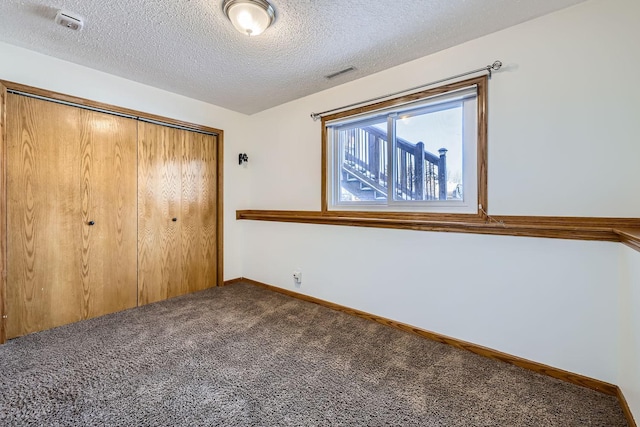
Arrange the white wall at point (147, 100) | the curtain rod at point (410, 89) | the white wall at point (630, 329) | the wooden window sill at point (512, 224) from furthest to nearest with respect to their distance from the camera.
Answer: the white wall at point (147, 100)
the curtain rod at point (410, 89)
the wooden window sill at point (512, 224)
the white wall at point (630, 329)

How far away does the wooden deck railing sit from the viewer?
2.18 meters

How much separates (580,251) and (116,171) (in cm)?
Answer: 361

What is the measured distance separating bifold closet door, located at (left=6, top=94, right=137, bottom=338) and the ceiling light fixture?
1.70m

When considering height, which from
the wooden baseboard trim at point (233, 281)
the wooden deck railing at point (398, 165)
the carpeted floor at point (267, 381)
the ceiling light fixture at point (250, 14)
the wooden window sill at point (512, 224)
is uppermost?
the ceiling light fixture at point (250, 14)

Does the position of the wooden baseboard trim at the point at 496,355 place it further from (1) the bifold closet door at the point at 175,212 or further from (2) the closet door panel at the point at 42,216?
(2) the closet door panel at the point at 42,216

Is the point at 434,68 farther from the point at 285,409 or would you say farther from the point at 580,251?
the point at 285,409

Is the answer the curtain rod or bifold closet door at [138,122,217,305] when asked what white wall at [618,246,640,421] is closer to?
the curtain rod

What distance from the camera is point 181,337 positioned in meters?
2.09

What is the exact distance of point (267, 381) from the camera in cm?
157

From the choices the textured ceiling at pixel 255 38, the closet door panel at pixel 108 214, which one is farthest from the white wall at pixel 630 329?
the closet door panel at pixel 108 214

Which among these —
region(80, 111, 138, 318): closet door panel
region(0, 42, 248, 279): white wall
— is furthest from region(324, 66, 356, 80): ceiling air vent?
region(80, 111, 138, 318): closet door panel

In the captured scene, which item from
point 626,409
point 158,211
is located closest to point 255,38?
point 158,211

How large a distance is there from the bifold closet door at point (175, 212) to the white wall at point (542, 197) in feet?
6.67

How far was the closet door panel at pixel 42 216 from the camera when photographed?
2053mm
